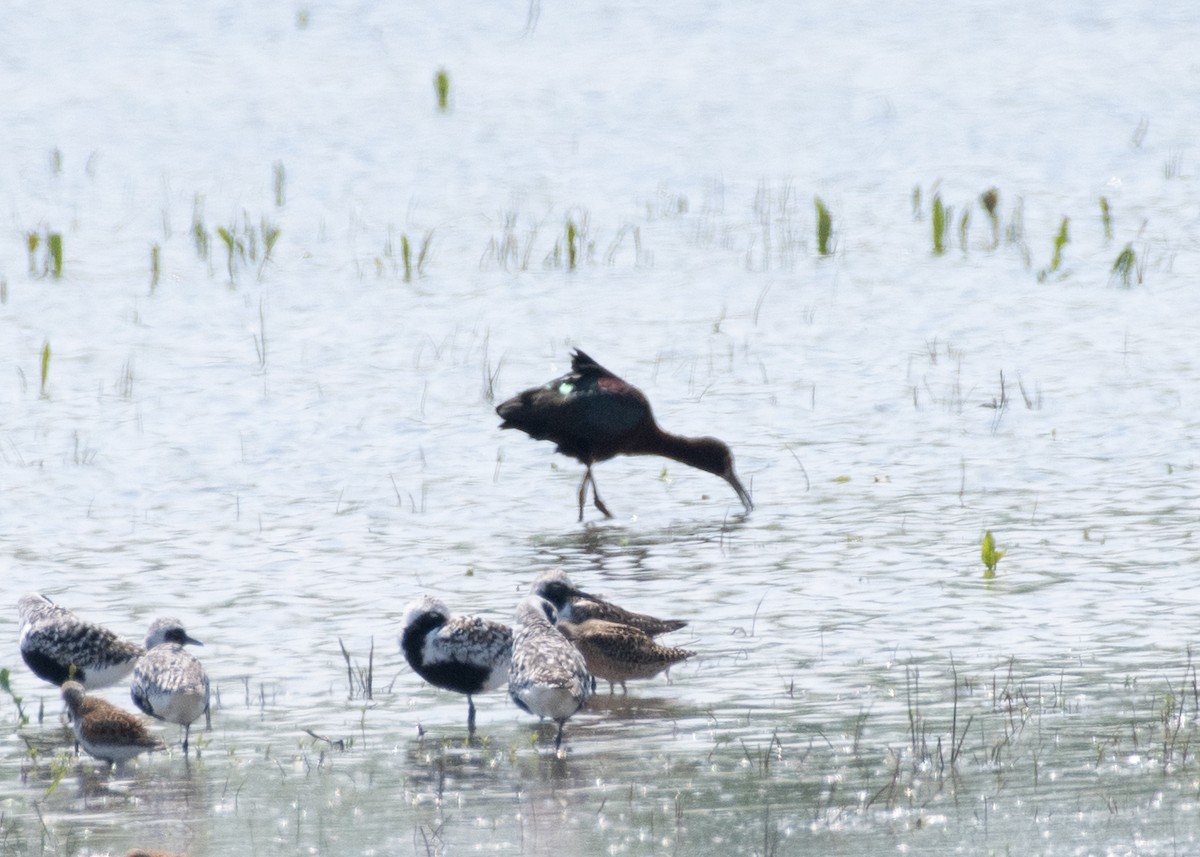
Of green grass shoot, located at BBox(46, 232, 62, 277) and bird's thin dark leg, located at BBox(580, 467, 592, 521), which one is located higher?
green grass shoot, located at BBox(46, 232, 62, 277)

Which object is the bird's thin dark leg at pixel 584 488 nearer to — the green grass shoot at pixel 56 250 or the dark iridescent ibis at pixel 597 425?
the dark iridescent ibis at pixel 597 425

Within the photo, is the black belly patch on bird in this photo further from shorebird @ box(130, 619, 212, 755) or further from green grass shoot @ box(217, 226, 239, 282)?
green grass shoot @ box(217, 226, 239, 282)

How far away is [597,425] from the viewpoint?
13.6 meters

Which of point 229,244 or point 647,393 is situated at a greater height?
point 229,244

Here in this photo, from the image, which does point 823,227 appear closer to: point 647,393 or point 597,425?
point 647,393

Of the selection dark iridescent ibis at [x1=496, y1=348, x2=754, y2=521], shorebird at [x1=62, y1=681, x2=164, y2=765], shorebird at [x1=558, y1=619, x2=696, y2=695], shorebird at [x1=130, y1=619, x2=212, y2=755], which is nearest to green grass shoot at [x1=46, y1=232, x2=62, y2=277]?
dark iridescent ibis at [x1=496, y1=348, x2=754, y2=521]

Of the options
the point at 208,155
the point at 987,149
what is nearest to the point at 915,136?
the point at 987,149

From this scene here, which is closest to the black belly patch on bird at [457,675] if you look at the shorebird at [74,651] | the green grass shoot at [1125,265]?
the shorebird at [74,651]

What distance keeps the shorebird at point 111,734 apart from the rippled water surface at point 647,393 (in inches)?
4.4

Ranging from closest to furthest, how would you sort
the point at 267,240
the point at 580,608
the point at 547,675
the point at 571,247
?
1. the point at 547,675
2. the point at 580,608
3. the point at 571,247
4. the point at 267,240

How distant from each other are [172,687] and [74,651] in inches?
40.3

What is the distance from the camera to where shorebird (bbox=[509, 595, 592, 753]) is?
7664 mm

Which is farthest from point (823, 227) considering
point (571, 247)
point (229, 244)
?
point (229, 244)

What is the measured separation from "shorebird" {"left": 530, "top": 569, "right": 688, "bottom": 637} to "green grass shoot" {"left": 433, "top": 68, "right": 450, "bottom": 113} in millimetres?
17525
